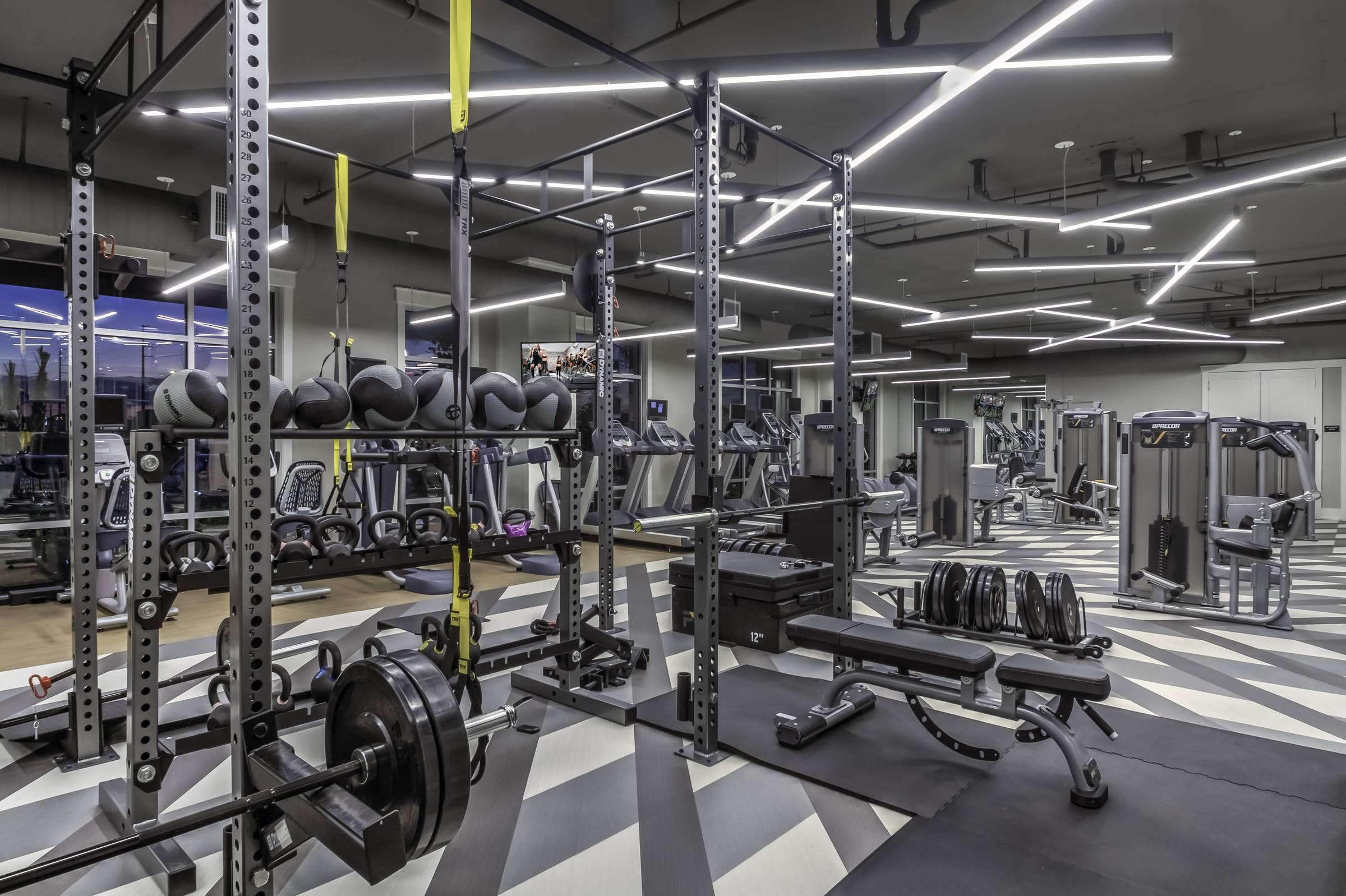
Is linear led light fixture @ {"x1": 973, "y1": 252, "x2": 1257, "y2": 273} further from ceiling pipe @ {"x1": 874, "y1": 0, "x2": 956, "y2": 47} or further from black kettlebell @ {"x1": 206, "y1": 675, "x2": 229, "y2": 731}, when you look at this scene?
black kettlebell @ {"x1": 206, "y1": 675, "x2": 229, "y2": 731}

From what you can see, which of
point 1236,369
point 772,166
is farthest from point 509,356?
point 1236,369

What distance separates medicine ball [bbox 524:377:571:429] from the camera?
9.62ft

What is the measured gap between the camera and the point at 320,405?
2.25 meters

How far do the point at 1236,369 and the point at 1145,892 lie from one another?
16111mm

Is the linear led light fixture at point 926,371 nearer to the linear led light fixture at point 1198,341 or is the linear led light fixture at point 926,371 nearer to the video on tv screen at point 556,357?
the linear led light fixture at point 1198,341

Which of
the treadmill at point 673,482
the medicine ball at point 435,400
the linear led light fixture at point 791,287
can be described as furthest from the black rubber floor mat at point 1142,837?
the treadmill at point 673,482

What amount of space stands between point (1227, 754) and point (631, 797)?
2.28 meters

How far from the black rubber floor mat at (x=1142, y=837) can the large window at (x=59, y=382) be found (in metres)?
5.63

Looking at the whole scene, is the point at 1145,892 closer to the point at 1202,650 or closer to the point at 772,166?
the point at 1202,650

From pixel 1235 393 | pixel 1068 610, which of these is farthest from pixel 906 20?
pixel 1235 393

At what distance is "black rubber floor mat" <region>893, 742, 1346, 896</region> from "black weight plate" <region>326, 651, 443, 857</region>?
134 cm

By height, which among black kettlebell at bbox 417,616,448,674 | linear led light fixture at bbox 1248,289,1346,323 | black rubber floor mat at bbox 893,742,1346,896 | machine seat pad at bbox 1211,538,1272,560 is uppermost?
linear led light fixture at bbox 1248,289,1346,323

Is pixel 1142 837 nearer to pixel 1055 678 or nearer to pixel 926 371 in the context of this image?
pixel 1055 678

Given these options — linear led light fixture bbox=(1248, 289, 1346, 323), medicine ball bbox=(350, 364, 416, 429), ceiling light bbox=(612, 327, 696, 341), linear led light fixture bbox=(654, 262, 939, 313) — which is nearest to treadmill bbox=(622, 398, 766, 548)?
ceiling light bbox=(612, 327, 696, 341)
